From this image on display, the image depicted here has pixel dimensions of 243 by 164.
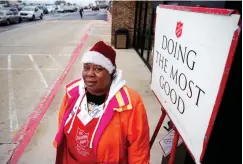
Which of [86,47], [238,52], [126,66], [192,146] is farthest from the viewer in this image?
[86,47]

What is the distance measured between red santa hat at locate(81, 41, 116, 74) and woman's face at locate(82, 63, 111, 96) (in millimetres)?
44

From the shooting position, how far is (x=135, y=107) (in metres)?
1.89

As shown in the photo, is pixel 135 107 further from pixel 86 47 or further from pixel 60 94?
pixel 86 47

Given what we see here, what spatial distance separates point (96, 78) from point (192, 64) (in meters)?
0.86

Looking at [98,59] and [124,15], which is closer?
[98,59]

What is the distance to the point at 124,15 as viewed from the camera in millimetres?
11469

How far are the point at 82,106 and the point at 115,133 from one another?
40cm

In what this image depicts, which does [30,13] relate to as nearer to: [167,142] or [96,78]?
[96,78]

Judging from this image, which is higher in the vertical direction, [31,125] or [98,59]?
[98,59]

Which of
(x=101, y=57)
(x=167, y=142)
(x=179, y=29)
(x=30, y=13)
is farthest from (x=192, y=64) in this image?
(x=30, y=13)

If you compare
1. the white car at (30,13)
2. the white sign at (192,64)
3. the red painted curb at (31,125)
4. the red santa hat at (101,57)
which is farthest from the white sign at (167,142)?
the white car at (30,13)

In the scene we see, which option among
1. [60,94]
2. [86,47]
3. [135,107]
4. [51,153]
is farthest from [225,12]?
[86,47]

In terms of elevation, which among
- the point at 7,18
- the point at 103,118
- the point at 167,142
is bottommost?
the point at 7,18

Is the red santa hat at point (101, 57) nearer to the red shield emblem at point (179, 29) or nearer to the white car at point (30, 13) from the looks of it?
the red shield emblem at point (179, 29)
